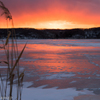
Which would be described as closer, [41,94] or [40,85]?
[41,94]

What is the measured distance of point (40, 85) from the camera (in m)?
3.25

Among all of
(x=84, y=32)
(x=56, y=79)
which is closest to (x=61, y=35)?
(x=84, y=32)

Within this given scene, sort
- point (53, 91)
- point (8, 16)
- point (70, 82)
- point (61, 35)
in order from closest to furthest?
point (8, 16) < point (53, 91) < point (70, 82) < point (61, 35)

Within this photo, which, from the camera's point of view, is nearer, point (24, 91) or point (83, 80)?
point (24, 91)

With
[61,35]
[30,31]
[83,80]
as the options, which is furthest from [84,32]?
[83,80]

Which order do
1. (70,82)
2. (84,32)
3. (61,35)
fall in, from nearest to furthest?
(70,82) < (84,32) < (61,35)

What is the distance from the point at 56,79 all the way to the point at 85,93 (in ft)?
3.67

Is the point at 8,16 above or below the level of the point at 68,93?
above

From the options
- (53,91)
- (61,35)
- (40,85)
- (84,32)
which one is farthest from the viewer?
(61,35)

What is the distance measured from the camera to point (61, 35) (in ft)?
420

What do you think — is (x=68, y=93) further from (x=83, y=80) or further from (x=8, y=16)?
(x=8, y=16)

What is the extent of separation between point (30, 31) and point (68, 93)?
405 ft

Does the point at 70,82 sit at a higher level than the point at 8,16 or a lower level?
A: lower

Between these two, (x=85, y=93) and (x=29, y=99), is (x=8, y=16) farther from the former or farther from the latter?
(x=85, y=93)
